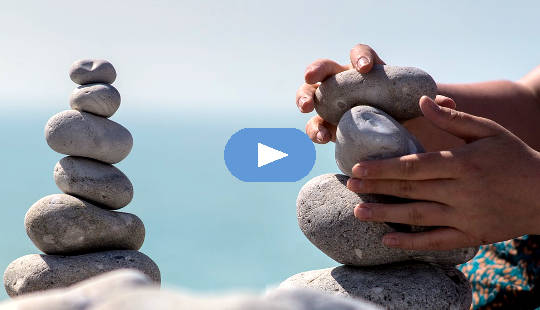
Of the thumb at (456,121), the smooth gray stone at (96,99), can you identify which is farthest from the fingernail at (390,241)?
the smooth gray stone at (96,99)

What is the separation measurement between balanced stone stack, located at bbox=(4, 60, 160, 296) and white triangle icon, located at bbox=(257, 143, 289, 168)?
766 mm

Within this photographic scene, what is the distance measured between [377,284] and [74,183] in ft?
5.54

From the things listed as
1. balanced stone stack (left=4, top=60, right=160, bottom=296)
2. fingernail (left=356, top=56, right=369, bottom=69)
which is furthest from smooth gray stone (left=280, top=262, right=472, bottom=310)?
balanced stone stack (left=4, top=60, right=160, bottom=296)

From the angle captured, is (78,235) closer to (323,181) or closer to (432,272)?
(323,181)

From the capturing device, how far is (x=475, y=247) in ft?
8.15

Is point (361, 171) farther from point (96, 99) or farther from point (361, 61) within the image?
point (96, 99)

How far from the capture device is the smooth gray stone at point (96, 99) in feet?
10.2

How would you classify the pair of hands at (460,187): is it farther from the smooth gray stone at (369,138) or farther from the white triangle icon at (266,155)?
the white triangle icon at (266,155)

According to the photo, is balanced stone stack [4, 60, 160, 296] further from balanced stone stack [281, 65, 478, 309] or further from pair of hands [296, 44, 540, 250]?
pair of hands [296, 44, 540, 250]

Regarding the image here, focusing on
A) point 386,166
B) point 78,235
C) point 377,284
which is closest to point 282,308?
point 386,166

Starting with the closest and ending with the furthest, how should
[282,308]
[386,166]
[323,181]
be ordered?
[282,308]
[386,166]
[323,181]

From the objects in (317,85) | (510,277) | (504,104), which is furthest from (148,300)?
(504,104)

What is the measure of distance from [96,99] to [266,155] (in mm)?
964

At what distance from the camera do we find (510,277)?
2840 millimetres
